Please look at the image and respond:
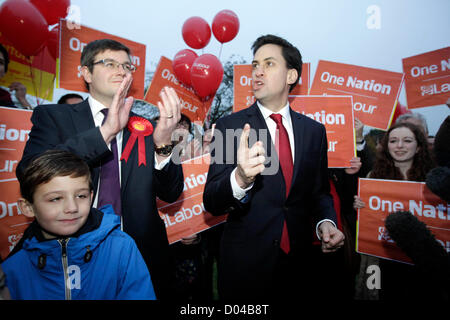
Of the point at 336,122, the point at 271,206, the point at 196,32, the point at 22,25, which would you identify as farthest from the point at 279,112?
the point at 196,32

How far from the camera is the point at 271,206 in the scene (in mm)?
1799

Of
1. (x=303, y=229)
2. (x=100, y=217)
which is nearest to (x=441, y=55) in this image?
(x=303, y=229)

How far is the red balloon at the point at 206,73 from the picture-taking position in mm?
4090

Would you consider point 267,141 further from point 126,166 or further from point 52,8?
point 52,8

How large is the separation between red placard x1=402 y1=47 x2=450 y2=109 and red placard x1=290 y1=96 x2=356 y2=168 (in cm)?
136

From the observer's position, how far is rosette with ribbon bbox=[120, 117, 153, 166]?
5.76 ft

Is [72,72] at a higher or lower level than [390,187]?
higher

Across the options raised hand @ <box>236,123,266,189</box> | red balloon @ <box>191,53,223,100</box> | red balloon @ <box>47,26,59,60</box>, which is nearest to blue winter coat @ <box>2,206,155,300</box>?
raised hand @ <box>236,123,266,189</box>

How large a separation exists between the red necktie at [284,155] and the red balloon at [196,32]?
3.19 metres

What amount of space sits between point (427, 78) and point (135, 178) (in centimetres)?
363

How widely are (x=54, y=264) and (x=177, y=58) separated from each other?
3652 millimetres

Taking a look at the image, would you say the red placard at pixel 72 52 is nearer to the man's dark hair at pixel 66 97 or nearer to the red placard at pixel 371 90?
the man's dark hair at pixel 66 97

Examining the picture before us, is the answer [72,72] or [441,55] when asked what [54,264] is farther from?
[441,55]

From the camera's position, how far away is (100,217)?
1.40 metres
